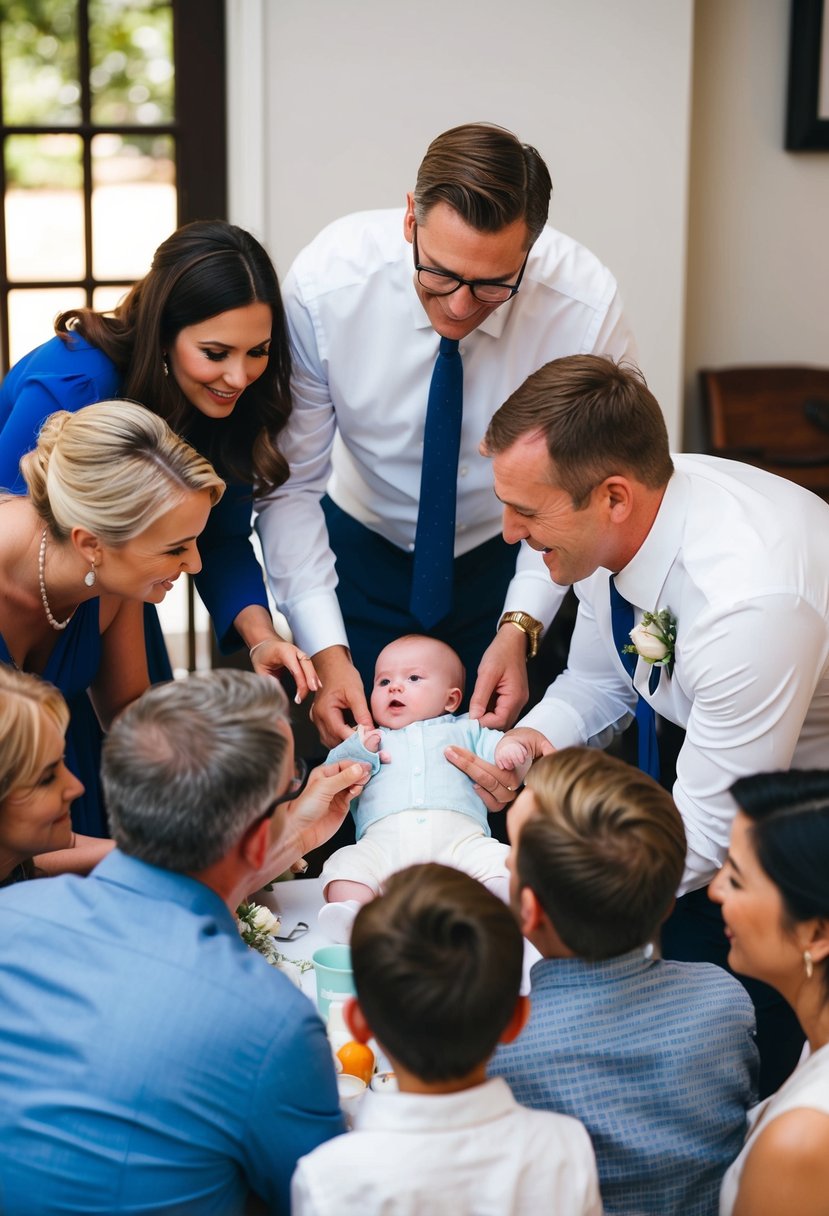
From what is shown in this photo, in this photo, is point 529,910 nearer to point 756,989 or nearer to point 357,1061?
point 357,1061

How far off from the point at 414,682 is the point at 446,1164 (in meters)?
1.56

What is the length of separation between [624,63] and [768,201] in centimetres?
68

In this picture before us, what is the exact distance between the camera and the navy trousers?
224cm

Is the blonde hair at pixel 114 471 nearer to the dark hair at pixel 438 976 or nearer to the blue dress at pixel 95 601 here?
the blue dress at pixel 95 601

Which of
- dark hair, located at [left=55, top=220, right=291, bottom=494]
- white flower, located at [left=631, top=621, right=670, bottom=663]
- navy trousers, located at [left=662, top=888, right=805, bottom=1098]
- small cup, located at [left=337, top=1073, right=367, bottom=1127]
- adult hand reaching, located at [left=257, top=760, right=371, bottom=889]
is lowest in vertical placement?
navy trousers, located at [left=662, top=888, right=805, bottom=1098]

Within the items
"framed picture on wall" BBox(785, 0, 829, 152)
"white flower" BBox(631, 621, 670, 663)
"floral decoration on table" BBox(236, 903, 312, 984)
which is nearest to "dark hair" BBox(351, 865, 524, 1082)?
"floral decoration on table" BBox(236, 903, 312, 984)

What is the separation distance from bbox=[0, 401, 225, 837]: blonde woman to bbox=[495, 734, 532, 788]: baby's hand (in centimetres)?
66

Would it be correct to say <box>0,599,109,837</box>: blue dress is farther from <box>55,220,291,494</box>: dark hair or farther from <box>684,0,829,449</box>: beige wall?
<box>684,0,829,449</box>: beige wall

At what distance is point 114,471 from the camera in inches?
85.4

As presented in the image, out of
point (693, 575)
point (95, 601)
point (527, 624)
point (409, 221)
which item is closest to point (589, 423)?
point (693, 575)

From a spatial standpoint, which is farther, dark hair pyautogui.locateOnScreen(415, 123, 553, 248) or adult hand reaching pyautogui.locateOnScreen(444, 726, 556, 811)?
adult hand reaching pyautogui.locateOnScreen(444, 726, 556, 811)

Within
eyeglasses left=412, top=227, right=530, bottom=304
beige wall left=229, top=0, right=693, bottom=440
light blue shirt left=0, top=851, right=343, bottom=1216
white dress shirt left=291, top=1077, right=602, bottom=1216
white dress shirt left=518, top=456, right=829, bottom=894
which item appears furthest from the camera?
beige wall left=229, top=0, right=693, bottom=440

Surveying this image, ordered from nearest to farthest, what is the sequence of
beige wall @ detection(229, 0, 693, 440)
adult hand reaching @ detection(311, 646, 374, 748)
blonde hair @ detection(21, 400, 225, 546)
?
1. blonde hair @ detection(21, 400, 225, 546)
2. adult hand reaching @ detection(311, 646, 374, 748)
3. beige wall @ detection(229, 0, 693, 440)

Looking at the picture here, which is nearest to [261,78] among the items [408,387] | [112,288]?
[112,288]
